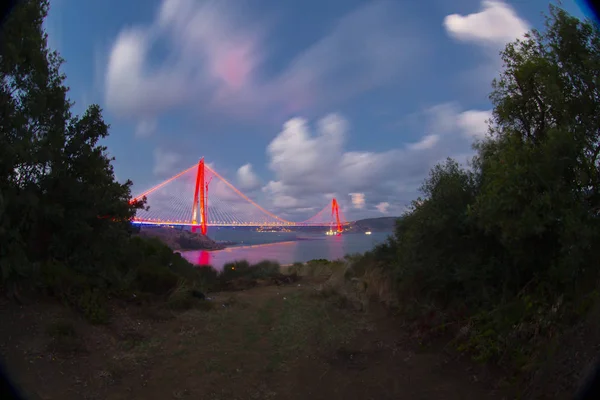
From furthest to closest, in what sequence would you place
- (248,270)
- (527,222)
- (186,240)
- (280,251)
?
(280,251) → (186,240) → (248,270) → (527,222)

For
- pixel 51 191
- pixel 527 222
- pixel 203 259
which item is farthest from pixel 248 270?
pixel 527 222

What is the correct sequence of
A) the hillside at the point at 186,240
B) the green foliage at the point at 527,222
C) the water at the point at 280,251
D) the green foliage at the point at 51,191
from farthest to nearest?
the hillside at the point at 186,240 → the water at the point at 280,251 → the green foliage at the point at 51,191 → the green foliage at the point at 527,222

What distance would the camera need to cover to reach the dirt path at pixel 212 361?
4.87m

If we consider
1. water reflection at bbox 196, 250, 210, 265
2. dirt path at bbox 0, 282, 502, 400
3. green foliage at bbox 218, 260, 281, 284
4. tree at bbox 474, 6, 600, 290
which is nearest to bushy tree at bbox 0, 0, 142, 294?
dirt path at bbox 0, 282, 502, 400

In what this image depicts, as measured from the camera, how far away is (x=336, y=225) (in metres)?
52.8

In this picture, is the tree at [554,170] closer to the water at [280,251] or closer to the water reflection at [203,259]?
the water at [280,251]

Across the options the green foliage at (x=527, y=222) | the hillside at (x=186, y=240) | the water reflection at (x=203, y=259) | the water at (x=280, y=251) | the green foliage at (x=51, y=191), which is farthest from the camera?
the hillside at (x=186, y=240)

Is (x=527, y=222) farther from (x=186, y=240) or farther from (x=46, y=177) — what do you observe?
(x=186, y=240)

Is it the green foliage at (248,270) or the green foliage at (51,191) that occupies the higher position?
the green foliage at (51,191)

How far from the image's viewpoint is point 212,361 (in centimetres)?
603

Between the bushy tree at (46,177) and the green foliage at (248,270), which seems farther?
the green foliage at (248,270)

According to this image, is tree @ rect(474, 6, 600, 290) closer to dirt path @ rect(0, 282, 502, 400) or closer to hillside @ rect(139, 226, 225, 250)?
dirt path @ rect(0, 282, 502, 400)

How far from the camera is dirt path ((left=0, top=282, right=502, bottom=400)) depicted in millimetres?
4871

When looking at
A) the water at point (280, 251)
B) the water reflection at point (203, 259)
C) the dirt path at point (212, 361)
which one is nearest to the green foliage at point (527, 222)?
the dirt path at point (212, 361)
